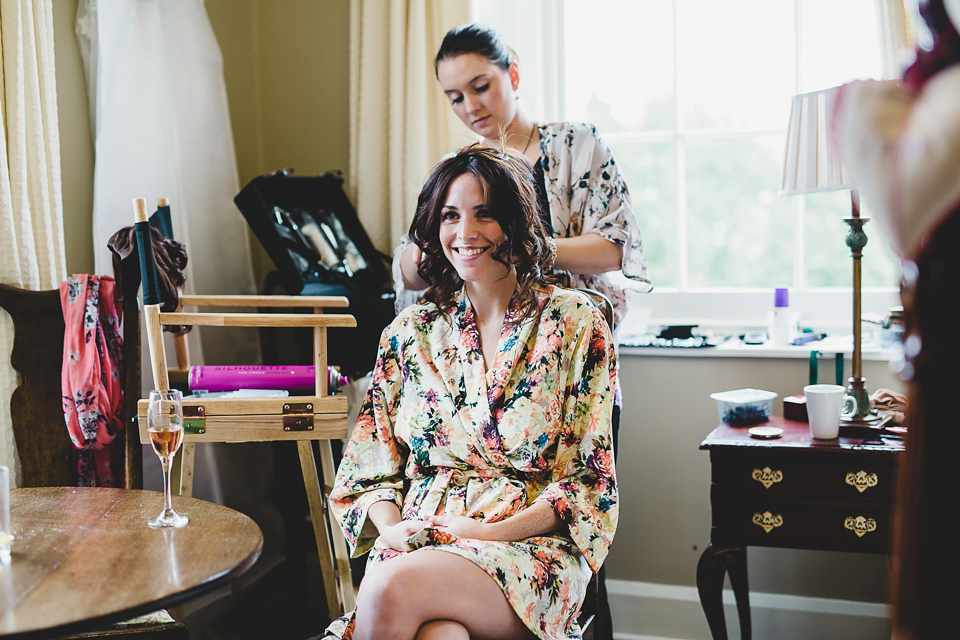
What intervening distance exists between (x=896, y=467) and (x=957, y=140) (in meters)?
1.53

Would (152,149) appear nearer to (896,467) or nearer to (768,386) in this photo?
(768,386)

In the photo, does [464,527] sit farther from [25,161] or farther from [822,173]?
[25,161]

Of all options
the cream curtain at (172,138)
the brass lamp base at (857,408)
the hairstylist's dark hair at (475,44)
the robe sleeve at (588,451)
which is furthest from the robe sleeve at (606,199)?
the cream curtain at (172,138)

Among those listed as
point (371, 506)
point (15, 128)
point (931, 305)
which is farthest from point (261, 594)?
point (931, 305)

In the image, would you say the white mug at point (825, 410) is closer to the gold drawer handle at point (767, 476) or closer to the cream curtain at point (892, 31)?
the gold drawer handle at point (767, 476)

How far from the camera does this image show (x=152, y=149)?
236 centimetres

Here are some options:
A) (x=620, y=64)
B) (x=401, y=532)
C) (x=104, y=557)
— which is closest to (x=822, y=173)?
(x=620, y=64)

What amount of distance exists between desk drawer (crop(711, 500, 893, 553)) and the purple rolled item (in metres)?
0.98

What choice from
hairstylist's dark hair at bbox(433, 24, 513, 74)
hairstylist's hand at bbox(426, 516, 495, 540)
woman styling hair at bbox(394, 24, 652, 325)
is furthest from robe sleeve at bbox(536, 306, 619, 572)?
hairstylist's dark hair at bbox(433, 24, 513, 74)

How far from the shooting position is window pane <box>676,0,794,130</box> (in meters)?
2.52

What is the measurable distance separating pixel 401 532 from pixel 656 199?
1617 millimetres

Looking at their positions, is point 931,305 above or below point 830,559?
above

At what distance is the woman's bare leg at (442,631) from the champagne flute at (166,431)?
398 mm

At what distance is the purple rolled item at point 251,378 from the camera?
190 cm
